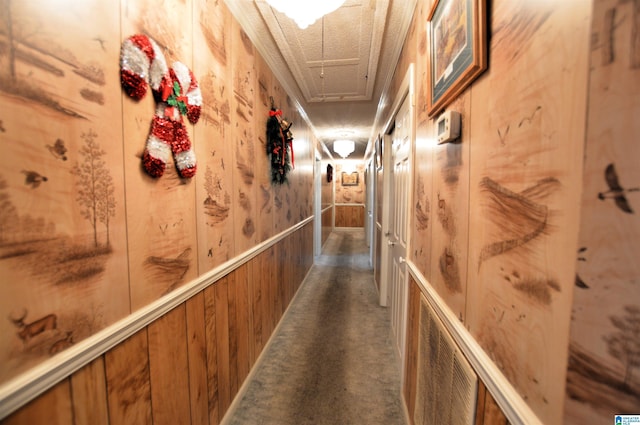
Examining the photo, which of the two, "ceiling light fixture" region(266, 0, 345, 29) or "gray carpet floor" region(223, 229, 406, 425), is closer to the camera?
"ceiling light fixture" region(266, 0, 345, 29)

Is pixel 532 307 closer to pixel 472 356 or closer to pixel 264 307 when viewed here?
pixel 472 356

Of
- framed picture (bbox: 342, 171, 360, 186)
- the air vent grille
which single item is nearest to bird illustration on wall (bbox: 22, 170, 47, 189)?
the air vent grille

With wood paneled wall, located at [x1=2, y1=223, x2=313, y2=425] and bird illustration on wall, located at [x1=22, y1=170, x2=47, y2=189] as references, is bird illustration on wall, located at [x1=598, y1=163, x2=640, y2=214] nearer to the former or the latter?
bird illustration on wall, located at [x1=22, y1=170, x2=47, y2=189]

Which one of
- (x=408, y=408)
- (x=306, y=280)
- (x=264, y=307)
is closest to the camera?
(x=408, y=408)

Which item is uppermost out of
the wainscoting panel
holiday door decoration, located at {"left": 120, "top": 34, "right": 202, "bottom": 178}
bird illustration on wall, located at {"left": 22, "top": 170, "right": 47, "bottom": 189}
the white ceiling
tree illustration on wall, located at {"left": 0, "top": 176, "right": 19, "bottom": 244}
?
the white ceiling

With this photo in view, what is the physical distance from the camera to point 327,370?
1.92 m

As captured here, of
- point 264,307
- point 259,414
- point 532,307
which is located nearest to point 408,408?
point 259,414

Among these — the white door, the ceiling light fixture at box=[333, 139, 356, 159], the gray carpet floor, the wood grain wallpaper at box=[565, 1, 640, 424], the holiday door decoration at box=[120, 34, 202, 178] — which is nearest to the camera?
the wood grain wallpaper at box=[565, 1, 640, 424]

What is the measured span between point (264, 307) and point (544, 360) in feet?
6.31

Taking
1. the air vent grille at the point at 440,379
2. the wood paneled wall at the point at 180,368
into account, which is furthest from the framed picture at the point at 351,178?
the air vent grille at the point at 440,379

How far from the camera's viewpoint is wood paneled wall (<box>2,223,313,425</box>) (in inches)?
27.1

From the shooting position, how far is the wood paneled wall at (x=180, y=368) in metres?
0.69

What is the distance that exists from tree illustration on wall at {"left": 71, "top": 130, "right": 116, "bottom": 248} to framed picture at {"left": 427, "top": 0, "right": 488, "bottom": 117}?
3.76 feet

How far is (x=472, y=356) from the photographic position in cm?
73
